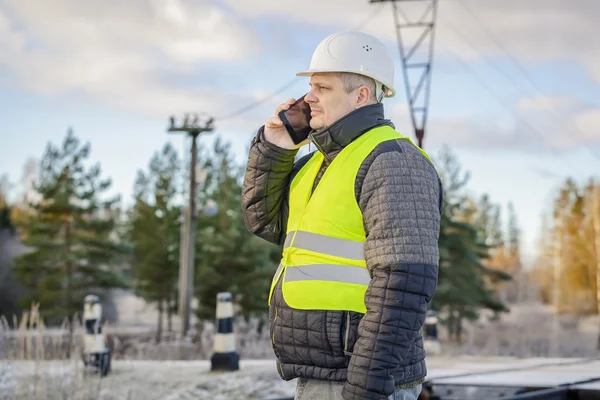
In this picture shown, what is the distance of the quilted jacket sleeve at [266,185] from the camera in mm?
3328

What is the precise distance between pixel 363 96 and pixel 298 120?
0.27 meters

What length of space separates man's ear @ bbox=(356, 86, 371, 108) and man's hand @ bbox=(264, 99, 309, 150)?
10.7 inches

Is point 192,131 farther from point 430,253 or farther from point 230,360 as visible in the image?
point 430,253

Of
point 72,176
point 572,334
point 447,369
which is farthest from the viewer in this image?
point 72,176

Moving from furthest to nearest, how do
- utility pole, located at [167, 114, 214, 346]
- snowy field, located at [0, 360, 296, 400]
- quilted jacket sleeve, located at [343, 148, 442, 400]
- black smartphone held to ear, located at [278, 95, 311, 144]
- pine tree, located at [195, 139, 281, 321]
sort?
pine tree, located at [195, 139, 281, 321], utility pole, located at [167, 114, 214, 346], snowy field, located at [0, 360, 296, 400], black smartphone held to ear, located at [278, 95, 311, 144], quilted jacket sleeve, located at [343, 148, 442, 400]

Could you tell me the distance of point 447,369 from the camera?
8867mm

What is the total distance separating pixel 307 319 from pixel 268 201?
24.0 inches

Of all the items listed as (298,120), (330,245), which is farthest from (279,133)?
(330,245)

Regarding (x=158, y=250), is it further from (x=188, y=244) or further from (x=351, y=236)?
(x=351, y=236)

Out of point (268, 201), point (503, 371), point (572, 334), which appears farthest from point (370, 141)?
point (572, 334)

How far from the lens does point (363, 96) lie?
124 inches

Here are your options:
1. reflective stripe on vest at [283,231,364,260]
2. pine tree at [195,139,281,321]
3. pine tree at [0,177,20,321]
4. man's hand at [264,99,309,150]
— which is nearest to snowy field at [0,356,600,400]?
man's hand at [264,99,309,150]

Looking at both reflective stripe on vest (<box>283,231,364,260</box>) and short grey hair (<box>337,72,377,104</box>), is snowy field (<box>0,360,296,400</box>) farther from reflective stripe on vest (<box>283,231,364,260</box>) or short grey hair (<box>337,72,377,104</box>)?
short grey hair (<box>337,72,377,104</box>)

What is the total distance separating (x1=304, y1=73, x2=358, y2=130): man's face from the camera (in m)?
3.14
